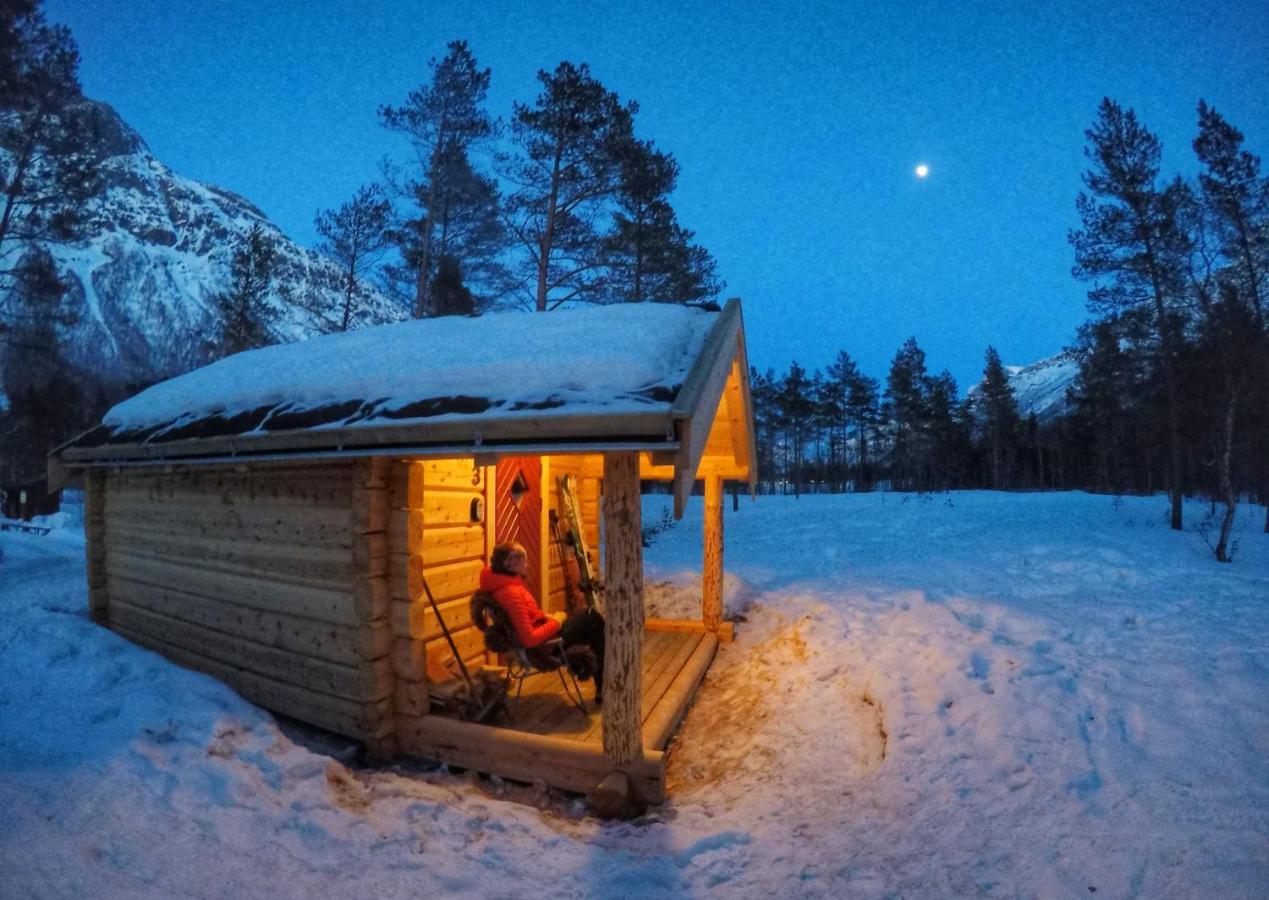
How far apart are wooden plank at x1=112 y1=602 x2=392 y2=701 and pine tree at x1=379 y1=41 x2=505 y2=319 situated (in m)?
10.9

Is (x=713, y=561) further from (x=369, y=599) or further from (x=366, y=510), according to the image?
(x=366, y=510)

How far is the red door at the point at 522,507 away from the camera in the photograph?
721 cm

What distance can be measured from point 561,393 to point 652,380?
680 mm

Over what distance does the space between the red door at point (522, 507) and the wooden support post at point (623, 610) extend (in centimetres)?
287

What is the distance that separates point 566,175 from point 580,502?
9391mm

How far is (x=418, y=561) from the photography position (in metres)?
5.30

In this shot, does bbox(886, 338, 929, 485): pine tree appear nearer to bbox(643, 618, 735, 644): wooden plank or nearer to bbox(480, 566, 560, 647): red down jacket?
bbox(643, 618, 735, 644): wooden plank

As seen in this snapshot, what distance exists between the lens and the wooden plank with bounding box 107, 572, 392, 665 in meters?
5.27

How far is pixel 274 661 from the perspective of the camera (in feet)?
19.2

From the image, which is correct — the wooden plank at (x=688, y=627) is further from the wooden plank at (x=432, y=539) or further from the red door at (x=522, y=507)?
the wooden plank at (x=432, y=539)

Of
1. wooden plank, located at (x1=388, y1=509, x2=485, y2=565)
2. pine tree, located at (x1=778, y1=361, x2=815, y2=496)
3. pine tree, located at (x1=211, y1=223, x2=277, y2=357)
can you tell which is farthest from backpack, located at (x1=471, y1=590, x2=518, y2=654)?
pine tree, located at (x1=778, y1=361, x2=815, y2=496)

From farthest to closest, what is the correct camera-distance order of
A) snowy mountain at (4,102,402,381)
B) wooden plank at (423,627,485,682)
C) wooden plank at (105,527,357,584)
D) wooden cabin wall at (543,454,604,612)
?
snowy mountain at (4,102,402,381) → wooden cabin wall at (543,454,604,612) → wooden plank at (423,627,485,682) → wooden plank at (105,527,357,584)

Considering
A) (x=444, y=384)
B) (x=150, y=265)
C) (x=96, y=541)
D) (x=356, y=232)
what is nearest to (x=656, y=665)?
(x=444, y=384)

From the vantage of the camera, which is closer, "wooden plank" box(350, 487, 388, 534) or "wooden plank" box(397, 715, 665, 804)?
"wooden plank" box(397, 715, 665, 804)
